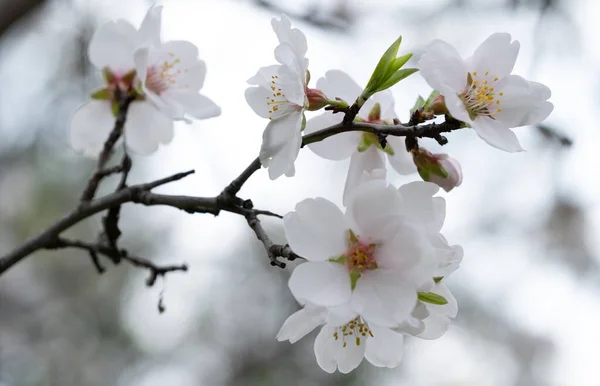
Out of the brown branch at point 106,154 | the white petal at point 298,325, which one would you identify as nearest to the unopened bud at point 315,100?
the white petal at point 298,325

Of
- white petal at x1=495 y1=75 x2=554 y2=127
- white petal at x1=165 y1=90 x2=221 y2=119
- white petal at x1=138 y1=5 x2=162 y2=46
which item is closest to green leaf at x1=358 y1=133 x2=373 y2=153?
white petal at x1=495 y1=75 x2=554 y2=127

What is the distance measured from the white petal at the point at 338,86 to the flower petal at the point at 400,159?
12 cm

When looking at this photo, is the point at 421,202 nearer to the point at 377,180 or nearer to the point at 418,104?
the point at 377,180

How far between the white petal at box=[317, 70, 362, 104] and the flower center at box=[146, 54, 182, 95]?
39 centimetres

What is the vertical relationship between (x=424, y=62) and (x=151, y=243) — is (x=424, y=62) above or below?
above

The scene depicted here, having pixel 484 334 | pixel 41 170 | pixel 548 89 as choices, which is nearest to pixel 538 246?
pixel 484 334

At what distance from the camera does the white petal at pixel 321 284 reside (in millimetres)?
704

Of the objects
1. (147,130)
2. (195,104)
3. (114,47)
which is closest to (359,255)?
(195,104)

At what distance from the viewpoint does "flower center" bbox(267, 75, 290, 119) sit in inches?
35.0

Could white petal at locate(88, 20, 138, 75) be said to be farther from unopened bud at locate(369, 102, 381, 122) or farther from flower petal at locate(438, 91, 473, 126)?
flower petal at locate(438, 91, 473, 126)

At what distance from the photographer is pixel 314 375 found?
5484mm

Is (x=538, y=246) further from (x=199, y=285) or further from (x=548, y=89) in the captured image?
(x=548, y=89)

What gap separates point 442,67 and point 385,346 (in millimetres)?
428

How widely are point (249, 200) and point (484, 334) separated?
6409 mm
